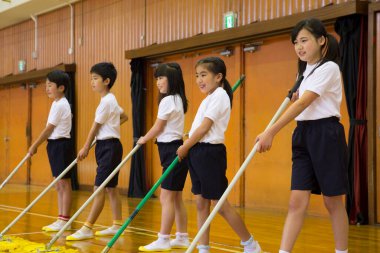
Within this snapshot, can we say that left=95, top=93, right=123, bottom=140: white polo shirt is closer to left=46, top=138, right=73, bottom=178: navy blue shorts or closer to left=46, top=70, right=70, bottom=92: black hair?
left=46, top=138, right=73, bottom=178: navy blue shorts

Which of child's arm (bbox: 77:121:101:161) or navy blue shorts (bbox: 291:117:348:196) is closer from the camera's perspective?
navy blue shorts (bbox: 291:117:348:196)

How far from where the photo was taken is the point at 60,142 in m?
4.75

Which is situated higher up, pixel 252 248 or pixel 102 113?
pixel 102 113

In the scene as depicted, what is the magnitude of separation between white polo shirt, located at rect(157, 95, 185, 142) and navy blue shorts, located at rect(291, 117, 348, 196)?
125 centimetres

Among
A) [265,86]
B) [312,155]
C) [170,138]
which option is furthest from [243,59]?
[312,155]

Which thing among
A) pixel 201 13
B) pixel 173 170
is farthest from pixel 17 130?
pixel 173 170

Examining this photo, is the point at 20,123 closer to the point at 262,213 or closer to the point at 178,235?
the point at 262,213

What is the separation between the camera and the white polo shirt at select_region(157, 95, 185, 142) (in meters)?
3.74

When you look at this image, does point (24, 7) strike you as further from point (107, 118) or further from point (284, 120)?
point (284, 120)

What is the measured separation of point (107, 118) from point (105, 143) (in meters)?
0.20

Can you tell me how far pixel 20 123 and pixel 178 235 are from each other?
27.0 feet

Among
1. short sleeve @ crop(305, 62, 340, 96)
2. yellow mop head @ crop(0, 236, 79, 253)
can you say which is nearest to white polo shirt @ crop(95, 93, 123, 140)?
yellow mop head @ crop(0, 236, 79, 253)

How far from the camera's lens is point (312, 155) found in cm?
261

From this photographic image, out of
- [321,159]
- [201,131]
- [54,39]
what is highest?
[54,39]
